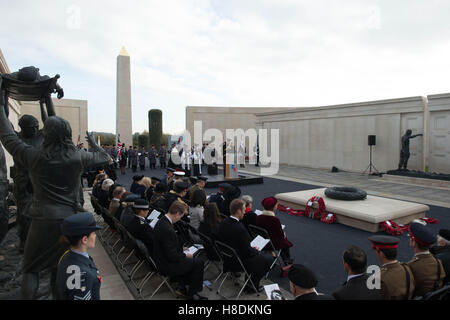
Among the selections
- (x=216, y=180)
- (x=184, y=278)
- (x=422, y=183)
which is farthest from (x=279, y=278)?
(x=422, y=183)

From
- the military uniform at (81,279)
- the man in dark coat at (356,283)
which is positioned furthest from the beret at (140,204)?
the man in dark coat at (356,283)

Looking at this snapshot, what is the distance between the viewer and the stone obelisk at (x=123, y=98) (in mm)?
22016

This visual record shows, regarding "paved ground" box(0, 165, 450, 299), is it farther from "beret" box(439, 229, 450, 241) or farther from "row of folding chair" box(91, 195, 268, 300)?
"beret" box(439, 229, 450, 241)

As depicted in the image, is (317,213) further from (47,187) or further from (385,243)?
(47,187)

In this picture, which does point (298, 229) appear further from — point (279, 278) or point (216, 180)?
point (216, 180)

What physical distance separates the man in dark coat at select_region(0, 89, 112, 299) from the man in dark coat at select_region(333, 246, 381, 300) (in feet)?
8.35

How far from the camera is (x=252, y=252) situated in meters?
3.77

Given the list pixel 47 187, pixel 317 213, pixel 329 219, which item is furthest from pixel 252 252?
pixel 317 213

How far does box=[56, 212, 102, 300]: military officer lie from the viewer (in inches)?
73.5

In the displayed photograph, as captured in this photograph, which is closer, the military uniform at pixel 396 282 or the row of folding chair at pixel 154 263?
the military uniform at pixel 396 282

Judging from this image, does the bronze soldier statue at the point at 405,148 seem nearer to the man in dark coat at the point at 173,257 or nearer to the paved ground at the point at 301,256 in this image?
the paved ground at the point at 301,256

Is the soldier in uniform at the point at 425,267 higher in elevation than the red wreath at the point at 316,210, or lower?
higher

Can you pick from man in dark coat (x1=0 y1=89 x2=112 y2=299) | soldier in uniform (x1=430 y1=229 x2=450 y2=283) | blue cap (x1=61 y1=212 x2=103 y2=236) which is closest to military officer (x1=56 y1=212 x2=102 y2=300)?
blue cap (x1=61 y1=212 x2=103 y2=236)

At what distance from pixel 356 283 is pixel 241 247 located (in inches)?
64.7
